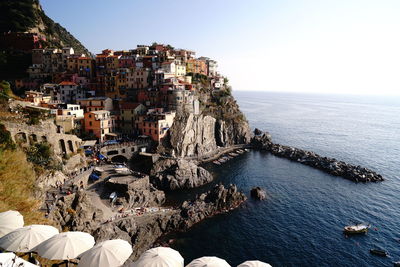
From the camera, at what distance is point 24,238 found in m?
12.7

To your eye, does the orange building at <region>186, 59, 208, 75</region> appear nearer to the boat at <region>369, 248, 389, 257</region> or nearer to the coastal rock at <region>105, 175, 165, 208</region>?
the coastal rock at <region>105, 175, 165, 208</region>

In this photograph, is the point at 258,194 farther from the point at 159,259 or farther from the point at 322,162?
the point at 159,259

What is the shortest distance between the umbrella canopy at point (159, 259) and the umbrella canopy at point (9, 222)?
7070 millimetres

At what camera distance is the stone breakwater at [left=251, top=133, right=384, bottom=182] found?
201 feet

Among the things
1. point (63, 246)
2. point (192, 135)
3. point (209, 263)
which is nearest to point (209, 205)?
point (192, 135)

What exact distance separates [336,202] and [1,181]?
173ft

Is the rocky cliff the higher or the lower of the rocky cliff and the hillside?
the lower

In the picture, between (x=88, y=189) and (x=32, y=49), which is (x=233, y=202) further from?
(x=32, y=49)

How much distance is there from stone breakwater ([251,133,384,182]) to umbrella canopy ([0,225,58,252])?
65.4 metres

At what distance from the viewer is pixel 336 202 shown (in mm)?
49188

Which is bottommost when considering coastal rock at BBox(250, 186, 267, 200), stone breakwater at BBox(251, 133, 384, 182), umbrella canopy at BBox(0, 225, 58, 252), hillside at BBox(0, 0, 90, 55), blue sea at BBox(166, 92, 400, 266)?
blue sea at BBox(166, 92, 400, 266)

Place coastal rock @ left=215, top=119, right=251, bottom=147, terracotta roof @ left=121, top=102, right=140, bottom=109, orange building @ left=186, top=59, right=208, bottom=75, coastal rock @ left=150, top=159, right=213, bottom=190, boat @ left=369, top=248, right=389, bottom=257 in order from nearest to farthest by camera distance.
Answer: boat @ left=369, top=248, right=389, bottom=257 → coastal rock @ left=150, top=159, right=213, bottom=190 → terracotta roof @ left=121, top=102, right=140, bottom=109 → coastal rock @ left=215, top=119, right=251, bottom=147 → orange building @ left=186, top=59, right=208, bottom=75

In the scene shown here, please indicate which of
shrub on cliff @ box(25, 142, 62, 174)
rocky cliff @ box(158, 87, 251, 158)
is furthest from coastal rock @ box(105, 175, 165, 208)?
rocky cliff @ box(158, 87, 251, 158)

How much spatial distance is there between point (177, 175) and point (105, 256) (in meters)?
41.4
